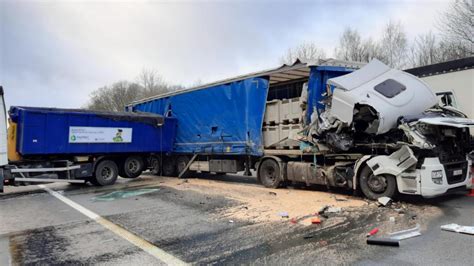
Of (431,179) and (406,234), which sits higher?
(431,179)

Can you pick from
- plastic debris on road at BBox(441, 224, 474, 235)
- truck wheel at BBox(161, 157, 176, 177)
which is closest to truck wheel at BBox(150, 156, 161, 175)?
truck wheel at BBox(161, 157, 176, 177)

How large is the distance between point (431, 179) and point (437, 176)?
8.1 inches

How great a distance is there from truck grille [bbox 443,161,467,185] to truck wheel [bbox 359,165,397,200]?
106 cm

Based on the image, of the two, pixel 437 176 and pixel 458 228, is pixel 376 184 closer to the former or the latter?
pixel 437 176

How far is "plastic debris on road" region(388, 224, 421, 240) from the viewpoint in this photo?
17.5 feet

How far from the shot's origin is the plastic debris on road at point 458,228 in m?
5.52

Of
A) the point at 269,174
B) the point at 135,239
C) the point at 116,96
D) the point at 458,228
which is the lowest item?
the point at 135,239

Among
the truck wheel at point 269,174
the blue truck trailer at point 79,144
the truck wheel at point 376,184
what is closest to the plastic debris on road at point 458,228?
the truck wheel at point 376,184

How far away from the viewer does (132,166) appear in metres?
14.5

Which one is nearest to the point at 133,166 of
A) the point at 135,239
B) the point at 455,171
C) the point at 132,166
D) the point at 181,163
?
the point at 132,166

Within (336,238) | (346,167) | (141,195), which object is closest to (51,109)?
(141,195)

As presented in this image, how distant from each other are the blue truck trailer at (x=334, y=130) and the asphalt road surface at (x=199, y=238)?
94cm

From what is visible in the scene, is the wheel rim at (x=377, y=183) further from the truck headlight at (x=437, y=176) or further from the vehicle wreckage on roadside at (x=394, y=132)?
the truck headlight at (x=437, y=176)

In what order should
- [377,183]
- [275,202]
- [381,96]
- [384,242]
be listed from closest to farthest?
[384,242]
[377,183]
[381,96]
[275,202]
